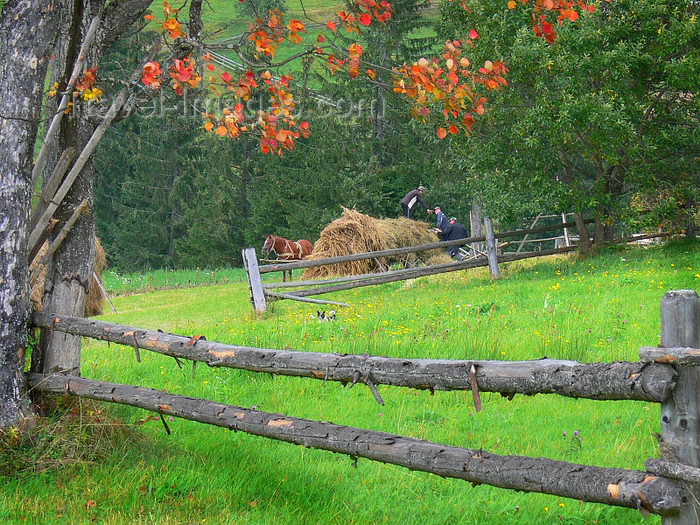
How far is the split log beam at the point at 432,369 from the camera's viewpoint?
2.84m

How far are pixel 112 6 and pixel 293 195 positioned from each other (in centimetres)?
2890

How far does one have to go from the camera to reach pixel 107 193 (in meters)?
39.3

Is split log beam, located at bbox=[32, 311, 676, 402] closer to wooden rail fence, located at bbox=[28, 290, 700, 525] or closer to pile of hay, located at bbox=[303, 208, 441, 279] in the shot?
wooden rail fence, located at bbox=[28, 290, 700, 525]

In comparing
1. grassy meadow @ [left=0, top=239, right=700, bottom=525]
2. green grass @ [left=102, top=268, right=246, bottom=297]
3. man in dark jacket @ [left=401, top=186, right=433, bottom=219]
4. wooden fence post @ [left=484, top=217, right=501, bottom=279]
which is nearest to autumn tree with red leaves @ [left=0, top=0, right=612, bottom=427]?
grassy meadow @ [left=0, top=239, right=700, bottom=525]

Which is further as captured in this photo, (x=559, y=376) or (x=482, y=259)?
(x=482, y=259)

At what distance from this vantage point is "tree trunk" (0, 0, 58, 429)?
15.6 ft

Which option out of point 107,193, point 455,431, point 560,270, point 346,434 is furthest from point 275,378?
point 107,193

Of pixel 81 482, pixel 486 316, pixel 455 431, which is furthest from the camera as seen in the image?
pixel 486 316

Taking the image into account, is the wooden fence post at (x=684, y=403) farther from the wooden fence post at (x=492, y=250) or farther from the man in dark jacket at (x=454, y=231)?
the man in dark jacket at (x=454, y=231)

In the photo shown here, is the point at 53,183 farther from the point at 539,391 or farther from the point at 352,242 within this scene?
the point at 352,242

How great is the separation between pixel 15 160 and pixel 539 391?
391cm

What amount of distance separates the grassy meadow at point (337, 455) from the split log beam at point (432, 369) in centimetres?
73

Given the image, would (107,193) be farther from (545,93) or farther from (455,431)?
(455,431)

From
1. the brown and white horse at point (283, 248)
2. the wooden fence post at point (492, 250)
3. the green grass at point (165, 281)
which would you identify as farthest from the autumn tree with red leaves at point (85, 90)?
the green grass at point (165, 281)
